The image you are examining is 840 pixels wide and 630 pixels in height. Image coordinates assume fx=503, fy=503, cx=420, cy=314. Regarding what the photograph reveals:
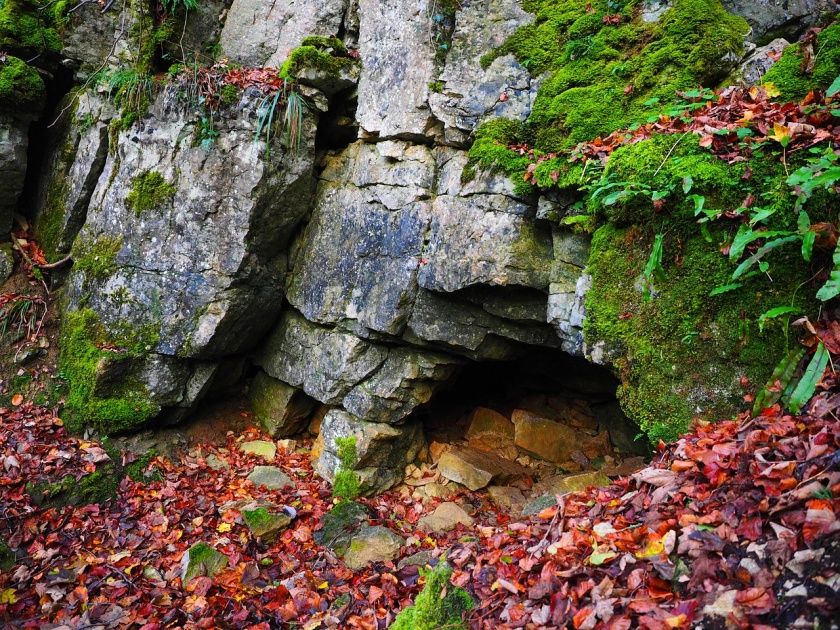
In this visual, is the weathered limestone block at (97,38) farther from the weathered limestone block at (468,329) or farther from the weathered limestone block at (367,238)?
the weathered limestone block at (468,329)

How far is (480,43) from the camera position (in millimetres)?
5879

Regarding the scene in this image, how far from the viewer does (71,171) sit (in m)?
7.34

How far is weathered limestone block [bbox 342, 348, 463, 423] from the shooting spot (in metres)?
6.66

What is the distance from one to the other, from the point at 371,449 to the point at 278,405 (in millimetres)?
1850

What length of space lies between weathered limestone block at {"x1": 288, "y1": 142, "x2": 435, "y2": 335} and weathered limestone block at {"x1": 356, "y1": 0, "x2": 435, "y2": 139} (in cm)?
29

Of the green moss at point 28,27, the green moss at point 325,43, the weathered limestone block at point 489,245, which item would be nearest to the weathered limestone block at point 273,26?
the green moss at point 325,43

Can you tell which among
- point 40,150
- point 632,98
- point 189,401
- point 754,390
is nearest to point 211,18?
point 40,150

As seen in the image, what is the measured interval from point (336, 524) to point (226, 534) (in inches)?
46.9

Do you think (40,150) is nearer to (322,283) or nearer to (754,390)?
(322,283)

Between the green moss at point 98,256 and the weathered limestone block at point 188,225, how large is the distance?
0.6 inches

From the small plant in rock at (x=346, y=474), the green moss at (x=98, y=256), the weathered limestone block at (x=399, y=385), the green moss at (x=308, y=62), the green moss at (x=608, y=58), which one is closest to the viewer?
the green moss at (x=608, y=58)

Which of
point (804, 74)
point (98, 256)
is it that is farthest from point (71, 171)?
point (804, 74)

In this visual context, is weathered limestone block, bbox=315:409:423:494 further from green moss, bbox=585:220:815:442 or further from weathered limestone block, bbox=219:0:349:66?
weathered limestone block, bbox=219:0:349:66

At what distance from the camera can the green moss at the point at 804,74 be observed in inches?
149
